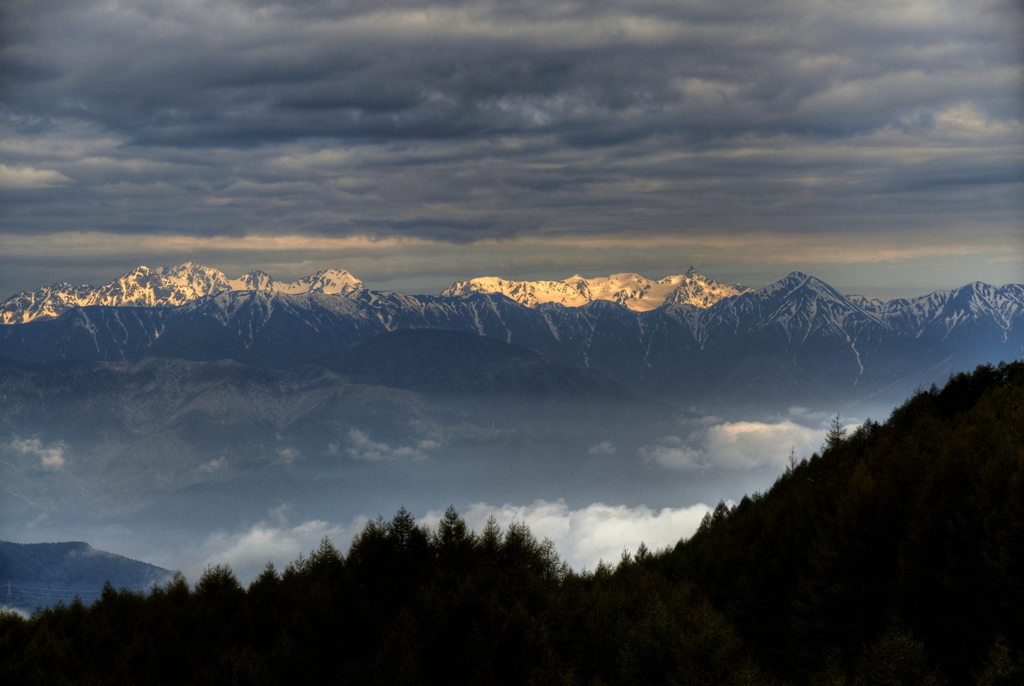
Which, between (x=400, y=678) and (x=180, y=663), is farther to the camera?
(x=180, y=663)

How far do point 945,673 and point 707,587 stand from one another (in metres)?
49.6

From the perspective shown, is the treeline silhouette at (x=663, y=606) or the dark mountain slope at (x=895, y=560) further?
the treeline silhouette at (x=663, y=606)

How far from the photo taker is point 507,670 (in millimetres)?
103812

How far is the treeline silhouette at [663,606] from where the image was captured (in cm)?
8275

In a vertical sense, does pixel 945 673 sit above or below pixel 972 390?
below

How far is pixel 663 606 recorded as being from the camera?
95.9 metres

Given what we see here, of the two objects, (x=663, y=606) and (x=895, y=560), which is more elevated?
(x=895, y=560)

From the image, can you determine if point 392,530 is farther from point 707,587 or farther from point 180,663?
point 707,587

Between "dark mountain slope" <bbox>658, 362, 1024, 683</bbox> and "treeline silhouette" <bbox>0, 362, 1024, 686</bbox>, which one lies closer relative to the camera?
"dark mountain slope" <bbox>658, 362, 1024, 683</bbox>

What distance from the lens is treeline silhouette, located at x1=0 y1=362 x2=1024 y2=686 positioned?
82750mm

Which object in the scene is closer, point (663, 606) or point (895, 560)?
point (663, 606)

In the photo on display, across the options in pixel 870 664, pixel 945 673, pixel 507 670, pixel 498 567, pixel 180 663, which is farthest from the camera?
pixel 498 567

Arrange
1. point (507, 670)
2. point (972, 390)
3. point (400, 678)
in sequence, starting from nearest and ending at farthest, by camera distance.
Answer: point (400, 678), point (507, 670), point (972, 390)

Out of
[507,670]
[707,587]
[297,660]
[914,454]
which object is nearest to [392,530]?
[297,660]
